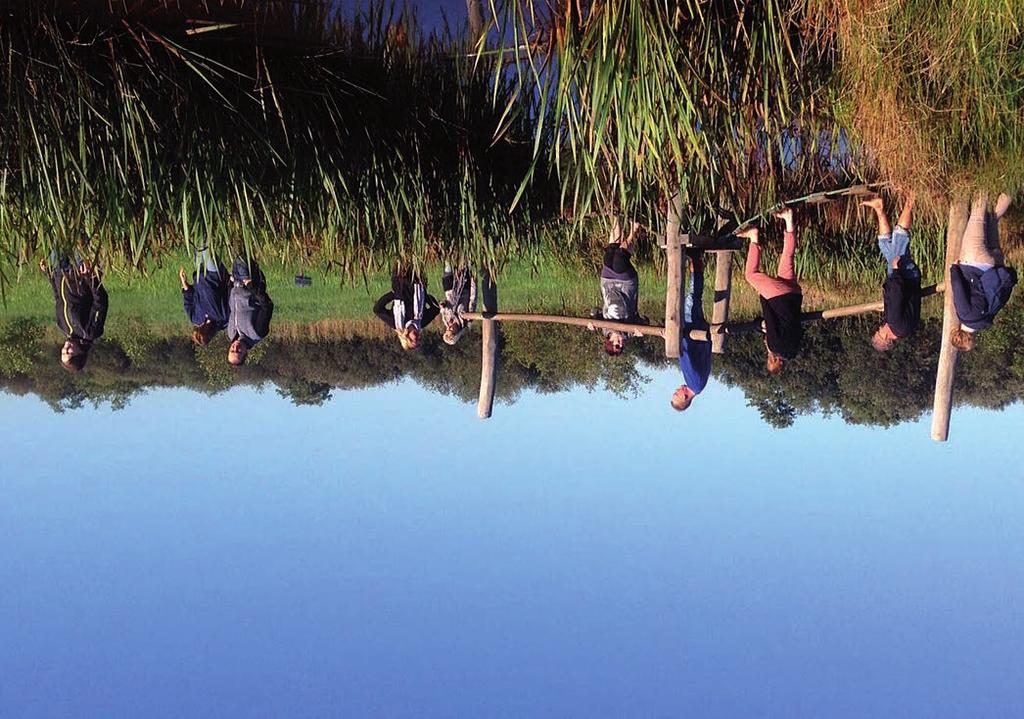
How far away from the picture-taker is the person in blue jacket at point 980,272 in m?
6.46

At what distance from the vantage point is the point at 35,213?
19.5 feet

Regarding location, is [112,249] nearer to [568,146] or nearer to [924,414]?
[568,146]

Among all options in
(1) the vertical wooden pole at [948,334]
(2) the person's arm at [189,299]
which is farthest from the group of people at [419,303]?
(1) the vertical wooden pole at [948,334]

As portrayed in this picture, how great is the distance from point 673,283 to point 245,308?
337cm

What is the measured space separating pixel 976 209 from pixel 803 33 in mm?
1601

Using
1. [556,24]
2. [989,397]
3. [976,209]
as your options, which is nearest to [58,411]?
[556,24]

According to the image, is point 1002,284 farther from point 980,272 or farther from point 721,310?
point 721,310

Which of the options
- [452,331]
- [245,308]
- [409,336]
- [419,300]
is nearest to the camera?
[245,308]

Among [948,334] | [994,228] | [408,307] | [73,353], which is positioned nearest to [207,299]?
[73,353]

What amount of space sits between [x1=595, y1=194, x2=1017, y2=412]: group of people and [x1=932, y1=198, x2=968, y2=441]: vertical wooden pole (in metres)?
0.08

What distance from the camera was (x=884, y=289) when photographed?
6926 mm

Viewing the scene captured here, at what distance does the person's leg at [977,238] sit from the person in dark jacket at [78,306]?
5908 mm

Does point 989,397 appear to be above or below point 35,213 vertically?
Answer: below

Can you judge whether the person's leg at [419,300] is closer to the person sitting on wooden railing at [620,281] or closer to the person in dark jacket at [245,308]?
the person in dark jacket at [245,308]
